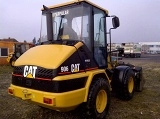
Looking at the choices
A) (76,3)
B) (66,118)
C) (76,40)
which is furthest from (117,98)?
(76,3)

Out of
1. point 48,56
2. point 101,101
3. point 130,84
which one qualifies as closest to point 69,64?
point 48,56

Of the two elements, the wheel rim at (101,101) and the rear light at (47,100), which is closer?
the rear light at (47,100)

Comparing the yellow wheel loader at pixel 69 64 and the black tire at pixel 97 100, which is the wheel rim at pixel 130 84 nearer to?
the yellow wheel loader at pixel 69 64

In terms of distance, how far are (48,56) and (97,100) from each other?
1.67 metres

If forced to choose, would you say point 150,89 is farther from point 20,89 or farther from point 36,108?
→ point 20,89

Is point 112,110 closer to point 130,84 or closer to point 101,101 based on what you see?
point 101,101

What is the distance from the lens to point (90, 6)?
545 cm

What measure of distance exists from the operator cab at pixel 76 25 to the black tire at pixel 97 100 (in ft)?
2.10

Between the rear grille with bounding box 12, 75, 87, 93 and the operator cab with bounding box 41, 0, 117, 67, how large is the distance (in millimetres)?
975

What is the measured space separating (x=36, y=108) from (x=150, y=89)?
4.77 m

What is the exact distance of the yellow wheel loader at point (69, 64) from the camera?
4.34 m

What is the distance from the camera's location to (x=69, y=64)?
452cm

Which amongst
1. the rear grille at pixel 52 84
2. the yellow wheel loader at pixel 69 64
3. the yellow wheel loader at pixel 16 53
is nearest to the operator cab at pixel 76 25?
the yellow wheel loader at pixel 69 64

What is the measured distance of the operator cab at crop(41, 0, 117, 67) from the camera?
5.23 metres
